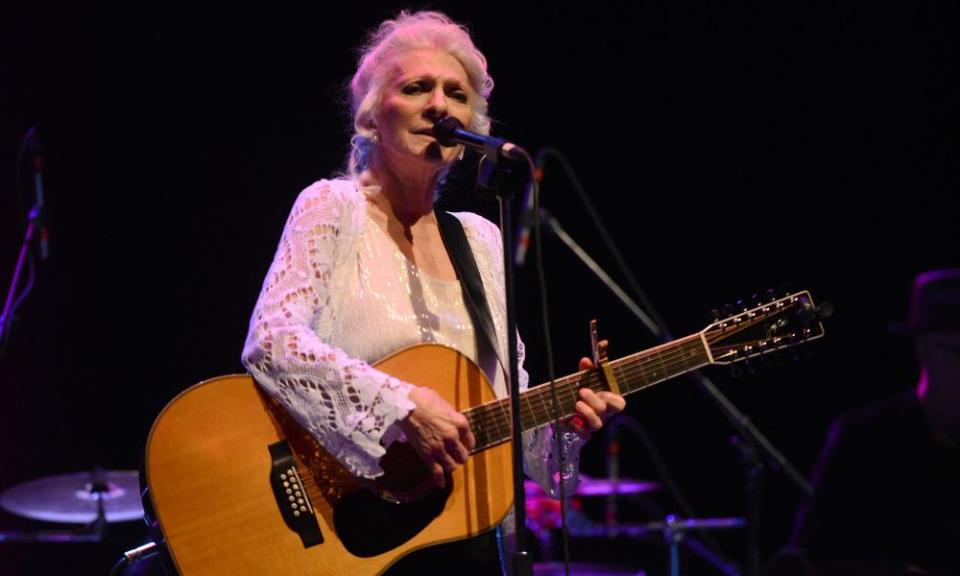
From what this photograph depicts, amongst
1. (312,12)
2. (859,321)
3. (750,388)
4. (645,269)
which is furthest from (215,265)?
(859,321)

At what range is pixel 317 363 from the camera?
2334 mm

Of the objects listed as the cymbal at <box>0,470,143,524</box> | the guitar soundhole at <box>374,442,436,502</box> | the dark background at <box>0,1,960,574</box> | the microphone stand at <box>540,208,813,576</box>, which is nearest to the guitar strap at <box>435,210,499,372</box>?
the guitar soundhole at <box>374,442,436,502</box>

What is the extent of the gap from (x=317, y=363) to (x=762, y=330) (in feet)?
4.37

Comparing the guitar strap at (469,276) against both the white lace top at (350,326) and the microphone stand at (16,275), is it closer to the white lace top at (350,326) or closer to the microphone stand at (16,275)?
the white lace top at (350,326)

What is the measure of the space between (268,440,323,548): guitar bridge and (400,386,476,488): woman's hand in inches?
12.3

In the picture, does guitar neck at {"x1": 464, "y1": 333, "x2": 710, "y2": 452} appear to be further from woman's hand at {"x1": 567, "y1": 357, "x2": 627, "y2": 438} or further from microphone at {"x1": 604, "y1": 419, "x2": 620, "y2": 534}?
microphone at {"x1": 604, "y1": 419, "x2": 620, "y2": 534}

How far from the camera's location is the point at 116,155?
5348 millimetres

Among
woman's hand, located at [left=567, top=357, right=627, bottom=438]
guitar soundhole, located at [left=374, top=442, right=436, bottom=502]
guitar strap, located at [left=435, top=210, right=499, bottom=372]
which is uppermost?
guitar strap, located at [left=435, top=210, right=499, bottom=372]

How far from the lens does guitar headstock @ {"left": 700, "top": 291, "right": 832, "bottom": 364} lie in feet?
9.18

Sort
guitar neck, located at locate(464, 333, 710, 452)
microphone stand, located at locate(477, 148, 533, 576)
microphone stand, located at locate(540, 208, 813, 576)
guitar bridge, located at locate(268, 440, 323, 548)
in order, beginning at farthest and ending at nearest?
microphone stand, located at locate(540, 208, 813, 576)
guitar neck, located at locate(464, 333, 710, 452)
guitar bridge, located at locate(268, 440, 323, 548)
microphone stand, located at locate(477, 148, 533, 576)

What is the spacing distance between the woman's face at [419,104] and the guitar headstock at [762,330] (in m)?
0.95

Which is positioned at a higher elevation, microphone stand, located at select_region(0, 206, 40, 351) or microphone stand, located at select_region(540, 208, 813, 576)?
microphone stand, located at select_region(0, 206, 40, 351)

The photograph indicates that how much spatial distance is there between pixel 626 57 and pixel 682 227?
1.26 m

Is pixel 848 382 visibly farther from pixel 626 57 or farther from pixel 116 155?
pixel 116 155
